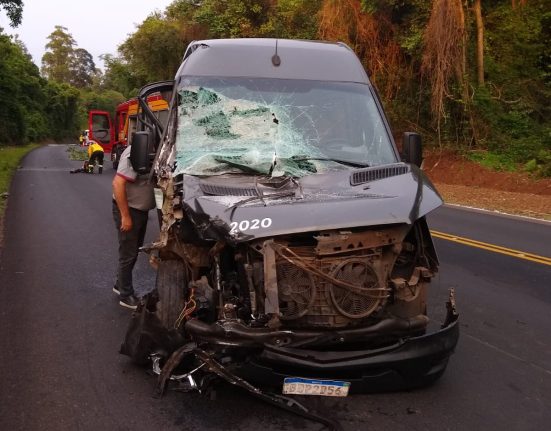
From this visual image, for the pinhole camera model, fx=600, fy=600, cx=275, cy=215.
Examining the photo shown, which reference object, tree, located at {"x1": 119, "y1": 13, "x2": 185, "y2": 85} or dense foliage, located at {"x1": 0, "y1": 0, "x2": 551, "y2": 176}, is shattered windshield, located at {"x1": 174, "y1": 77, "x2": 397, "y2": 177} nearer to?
dense foliage, located at {"x1": 0, "y1": 0, "x2": 551, "y2": 176}

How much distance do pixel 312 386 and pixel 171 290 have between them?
121 centimetres

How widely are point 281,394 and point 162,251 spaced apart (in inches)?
49.1

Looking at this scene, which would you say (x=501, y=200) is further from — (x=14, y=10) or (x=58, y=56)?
(x=58, y=56)

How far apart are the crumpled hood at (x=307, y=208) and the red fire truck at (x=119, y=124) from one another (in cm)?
195

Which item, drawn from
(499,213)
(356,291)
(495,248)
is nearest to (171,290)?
(356,291)

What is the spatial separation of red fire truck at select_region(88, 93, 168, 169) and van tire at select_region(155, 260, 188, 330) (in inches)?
71.2

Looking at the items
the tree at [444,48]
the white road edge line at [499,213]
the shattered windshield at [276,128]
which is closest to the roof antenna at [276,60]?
the shattered windshield at [276,128]

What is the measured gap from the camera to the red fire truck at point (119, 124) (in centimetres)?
646

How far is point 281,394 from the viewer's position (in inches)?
150

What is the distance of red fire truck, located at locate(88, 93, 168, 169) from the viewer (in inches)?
254

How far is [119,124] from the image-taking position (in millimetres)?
22703

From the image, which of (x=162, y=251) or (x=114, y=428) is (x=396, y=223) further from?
(x=114, y=428)

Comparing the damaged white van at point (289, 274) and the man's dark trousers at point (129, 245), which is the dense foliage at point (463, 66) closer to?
the man's dark trousers at point (129, 245)

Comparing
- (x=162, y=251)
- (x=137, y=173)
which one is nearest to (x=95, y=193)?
(x=137, y=173)
